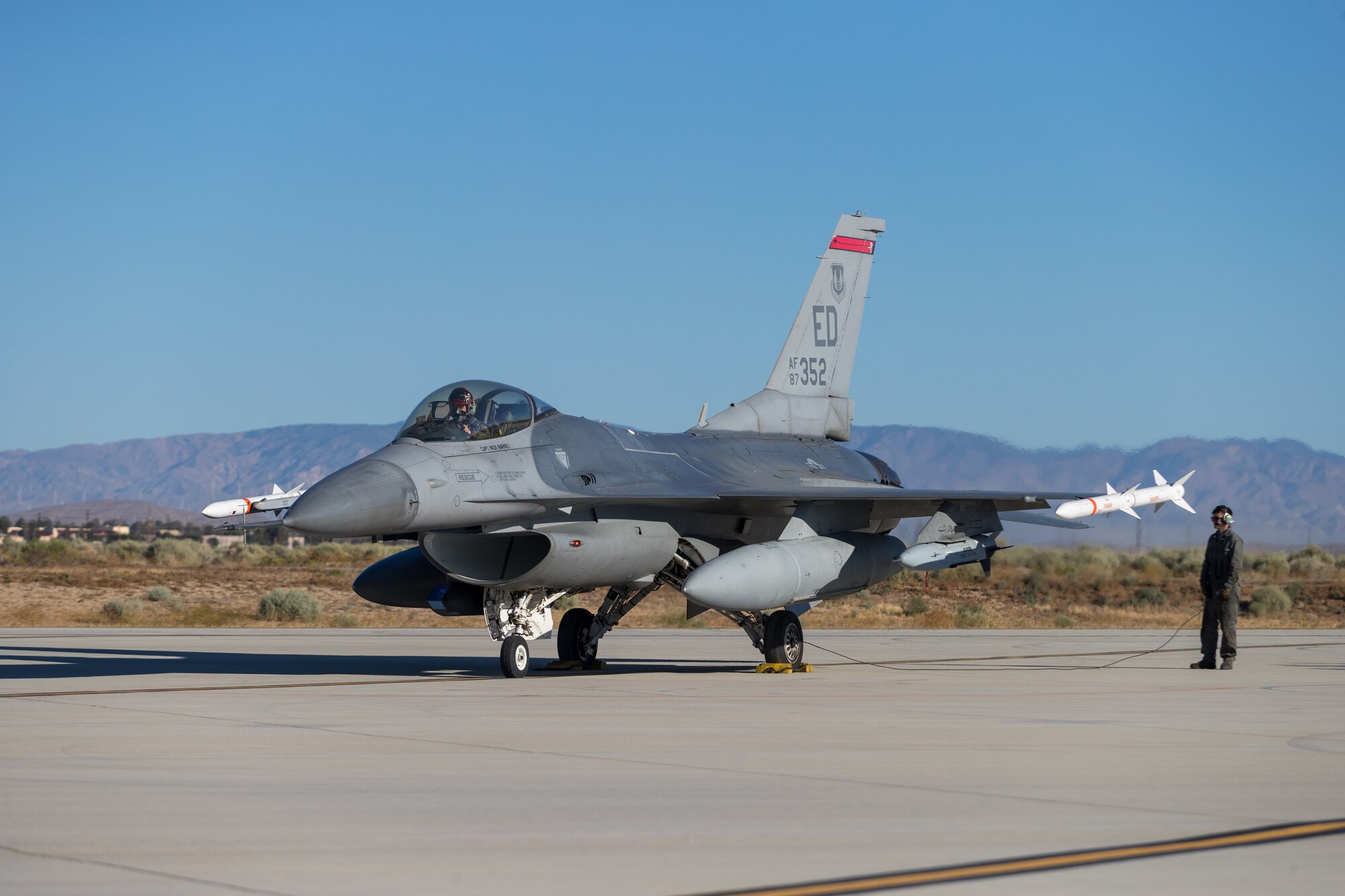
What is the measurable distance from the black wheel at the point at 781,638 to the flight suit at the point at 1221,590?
4.13 metres

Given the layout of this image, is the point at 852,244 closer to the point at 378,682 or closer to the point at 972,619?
the point at 378,682

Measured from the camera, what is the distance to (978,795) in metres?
7.02

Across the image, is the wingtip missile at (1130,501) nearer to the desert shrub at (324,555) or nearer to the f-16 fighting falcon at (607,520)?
the f-16 fighting falcon at (607,520)

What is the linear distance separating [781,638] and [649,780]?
29.2 feet

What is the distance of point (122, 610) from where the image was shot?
3123 centimetres

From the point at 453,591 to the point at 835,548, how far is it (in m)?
3.97

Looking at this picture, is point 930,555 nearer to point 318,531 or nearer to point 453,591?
point 453,591

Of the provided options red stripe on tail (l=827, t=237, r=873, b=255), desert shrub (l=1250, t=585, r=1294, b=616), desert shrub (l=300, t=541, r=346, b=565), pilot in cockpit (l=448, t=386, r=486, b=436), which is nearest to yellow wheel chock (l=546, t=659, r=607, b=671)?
pilot in cockpit (l=448, t=386, r=486, b=436)

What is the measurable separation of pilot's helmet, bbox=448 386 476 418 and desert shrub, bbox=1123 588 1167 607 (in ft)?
93.3

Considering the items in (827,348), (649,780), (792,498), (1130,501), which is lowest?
(649,780)

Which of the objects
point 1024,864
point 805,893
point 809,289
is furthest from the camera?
point 809,289

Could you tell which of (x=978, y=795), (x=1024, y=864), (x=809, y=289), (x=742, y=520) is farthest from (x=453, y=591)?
(x=1024, y=864)

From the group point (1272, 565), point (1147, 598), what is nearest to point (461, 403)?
point (1147, 598)

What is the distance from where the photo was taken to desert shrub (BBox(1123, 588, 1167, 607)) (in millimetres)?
39562
